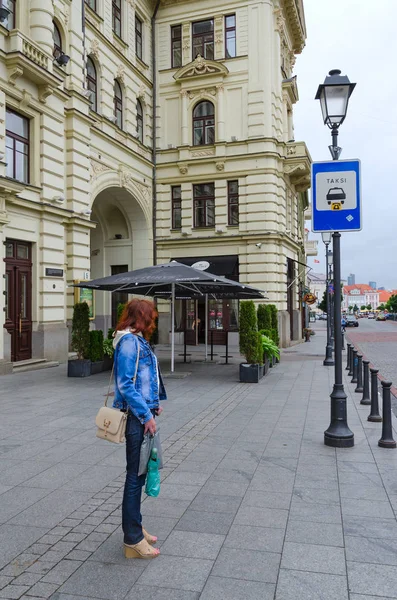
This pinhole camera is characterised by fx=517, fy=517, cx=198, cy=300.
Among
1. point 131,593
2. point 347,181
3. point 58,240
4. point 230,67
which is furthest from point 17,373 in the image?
point 230,67

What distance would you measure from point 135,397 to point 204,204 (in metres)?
22.9

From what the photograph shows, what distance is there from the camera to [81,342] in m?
13.9

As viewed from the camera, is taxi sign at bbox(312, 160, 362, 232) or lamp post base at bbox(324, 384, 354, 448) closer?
lamp post base at bbox(324, 384, 354, 448)

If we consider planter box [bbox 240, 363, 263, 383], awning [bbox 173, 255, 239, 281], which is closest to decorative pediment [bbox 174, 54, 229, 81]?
awning [bbox 173, 255, 239, 281]

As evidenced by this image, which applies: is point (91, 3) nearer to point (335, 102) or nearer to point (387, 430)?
point (335, 102)

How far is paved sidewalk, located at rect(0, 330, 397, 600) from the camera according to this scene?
11.2 feet

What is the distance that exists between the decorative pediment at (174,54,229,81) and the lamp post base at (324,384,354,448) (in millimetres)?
21543

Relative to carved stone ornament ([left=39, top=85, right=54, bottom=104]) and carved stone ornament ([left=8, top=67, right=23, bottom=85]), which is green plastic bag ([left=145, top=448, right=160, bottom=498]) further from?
carved stone ornament ([left=39, top=85, right=54, bottom=104])

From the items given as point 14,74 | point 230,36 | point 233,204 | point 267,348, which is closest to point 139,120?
point 230,36

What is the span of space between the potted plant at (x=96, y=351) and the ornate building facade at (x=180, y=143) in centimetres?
390

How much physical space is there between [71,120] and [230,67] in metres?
10.4

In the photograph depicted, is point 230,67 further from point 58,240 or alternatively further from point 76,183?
point 58,240

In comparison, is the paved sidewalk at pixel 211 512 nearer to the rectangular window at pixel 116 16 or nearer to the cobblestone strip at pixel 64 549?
the cobblestone strip at pixel 64 549

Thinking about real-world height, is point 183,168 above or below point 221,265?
above
